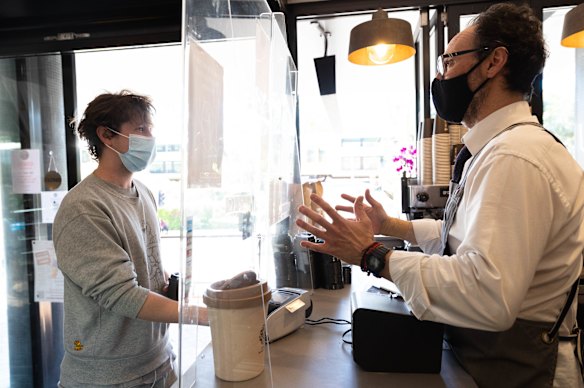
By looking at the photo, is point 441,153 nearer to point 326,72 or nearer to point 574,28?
point 574,28

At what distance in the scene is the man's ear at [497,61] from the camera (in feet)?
3.42

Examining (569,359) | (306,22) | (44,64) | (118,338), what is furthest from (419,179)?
(44,64)

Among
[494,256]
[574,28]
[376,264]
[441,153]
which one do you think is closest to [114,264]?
[376,264]

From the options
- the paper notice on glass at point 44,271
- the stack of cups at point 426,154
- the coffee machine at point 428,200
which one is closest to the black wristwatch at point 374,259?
the coffee machine at point 428,200

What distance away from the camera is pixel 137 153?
55.7 inches

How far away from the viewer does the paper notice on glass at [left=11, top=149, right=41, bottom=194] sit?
2379 millimetres

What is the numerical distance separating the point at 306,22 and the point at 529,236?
8.11 feet

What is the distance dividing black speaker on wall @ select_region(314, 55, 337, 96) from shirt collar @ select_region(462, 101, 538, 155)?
1.85m

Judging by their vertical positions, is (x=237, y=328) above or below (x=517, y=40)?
below

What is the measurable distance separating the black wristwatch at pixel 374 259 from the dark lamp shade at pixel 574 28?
189 cm

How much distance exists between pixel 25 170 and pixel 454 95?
2.51m

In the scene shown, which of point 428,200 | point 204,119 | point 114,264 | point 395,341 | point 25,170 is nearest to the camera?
point 204,119

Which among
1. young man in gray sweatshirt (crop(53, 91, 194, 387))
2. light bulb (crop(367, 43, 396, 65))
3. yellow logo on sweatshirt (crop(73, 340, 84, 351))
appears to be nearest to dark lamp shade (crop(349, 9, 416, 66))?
light bulb (crop(367, 43, 396, 65))

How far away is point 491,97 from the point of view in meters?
1.09
